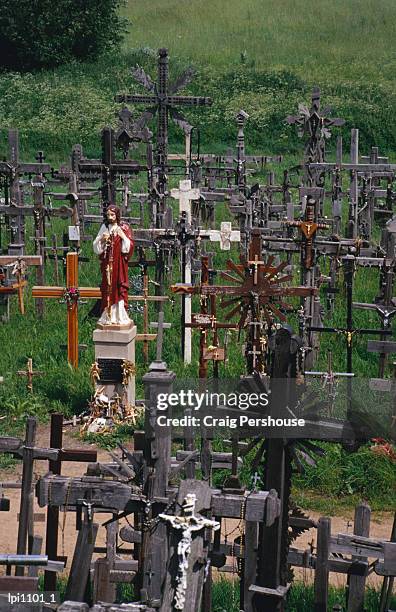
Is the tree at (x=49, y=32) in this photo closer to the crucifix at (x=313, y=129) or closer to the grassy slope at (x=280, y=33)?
the grassy slope at (x=280, y=33)

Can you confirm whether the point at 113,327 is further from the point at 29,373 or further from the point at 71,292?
the point at 29,373

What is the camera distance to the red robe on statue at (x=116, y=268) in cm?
1531

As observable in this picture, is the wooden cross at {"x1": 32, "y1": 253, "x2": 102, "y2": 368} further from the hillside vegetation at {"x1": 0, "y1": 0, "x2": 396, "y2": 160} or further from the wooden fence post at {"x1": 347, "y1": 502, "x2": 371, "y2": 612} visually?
the hillside vegetation at {"x1": 0, "y1": 0, "x2": 396, "y2": 160}

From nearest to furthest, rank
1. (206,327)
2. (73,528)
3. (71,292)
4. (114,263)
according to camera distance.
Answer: (73,528), (206,327), (114,263), (71,292)

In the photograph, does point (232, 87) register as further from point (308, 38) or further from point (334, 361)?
point (334, 361)

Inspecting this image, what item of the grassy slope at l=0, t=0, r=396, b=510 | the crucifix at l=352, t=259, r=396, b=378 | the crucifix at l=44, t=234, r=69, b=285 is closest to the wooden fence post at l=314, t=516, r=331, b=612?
the crucifix at l=352, t=259, r=396, b=378

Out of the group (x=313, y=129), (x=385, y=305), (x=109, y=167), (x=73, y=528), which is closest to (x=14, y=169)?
(x=313, y=129)

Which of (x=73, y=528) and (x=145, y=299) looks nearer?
(x=73, y=528)

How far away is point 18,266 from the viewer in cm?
1838

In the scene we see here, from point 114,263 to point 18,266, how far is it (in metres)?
3.33

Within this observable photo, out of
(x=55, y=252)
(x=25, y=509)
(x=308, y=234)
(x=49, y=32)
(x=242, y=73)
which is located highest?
(x=49, y=32)

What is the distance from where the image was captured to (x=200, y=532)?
8.11 m

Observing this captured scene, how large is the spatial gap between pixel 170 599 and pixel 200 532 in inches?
18.5

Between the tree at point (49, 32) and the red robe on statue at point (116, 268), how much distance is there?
35.8 m
